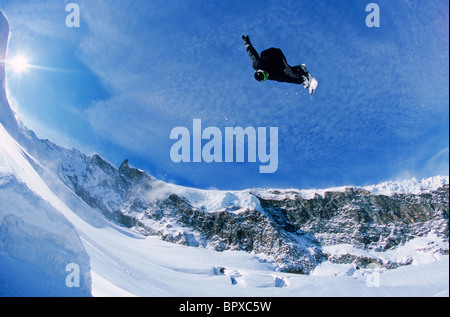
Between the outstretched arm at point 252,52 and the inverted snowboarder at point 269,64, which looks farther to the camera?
the outstretched arm at point 252,52

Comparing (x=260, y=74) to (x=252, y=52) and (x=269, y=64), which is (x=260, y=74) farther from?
(x=252, y=52)

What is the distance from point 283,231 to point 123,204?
82026mm

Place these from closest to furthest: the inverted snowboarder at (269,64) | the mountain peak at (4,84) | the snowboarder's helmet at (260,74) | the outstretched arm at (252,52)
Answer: the snowboarder's helmet at (260,74), the inverted snowboarder at (269,64), the outstretched arm at (252,52), the mountain peak at (4,84)

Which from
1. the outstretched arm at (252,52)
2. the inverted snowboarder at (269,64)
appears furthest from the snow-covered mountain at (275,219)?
the outstretched arm at (252,52)

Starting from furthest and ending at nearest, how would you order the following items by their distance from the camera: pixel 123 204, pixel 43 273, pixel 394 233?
pixel 394 233 < pixel 123 204 < pixel 43 273

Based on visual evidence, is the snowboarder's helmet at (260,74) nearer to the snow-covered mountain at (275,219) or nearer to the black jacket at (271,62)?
the black jacket at (271,62)

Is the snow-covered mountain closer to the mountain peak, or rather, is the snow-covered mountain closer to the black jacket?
the mountain peak

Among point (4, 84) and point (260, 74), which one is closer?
point (260, 74)

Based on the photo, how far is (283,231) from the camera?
132m

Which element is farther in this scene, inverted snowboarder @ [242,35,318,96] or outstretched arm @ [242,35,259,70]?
outstretched arm @ [242,35,259,70]

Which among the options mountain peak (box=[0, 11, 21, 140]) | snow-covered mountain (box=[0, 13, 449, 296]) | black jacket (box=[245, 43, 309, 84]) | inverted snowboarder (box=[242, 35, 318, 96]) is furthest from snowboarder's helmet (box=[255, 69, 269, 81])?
snow-covered mountain (box=[0, 13, 449, 296])

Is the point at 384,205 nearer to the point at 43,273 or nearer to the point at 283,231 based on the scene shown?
the point at 283,231

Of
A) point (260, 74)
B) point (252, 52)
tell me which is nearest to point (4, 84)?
point (252, 52)
